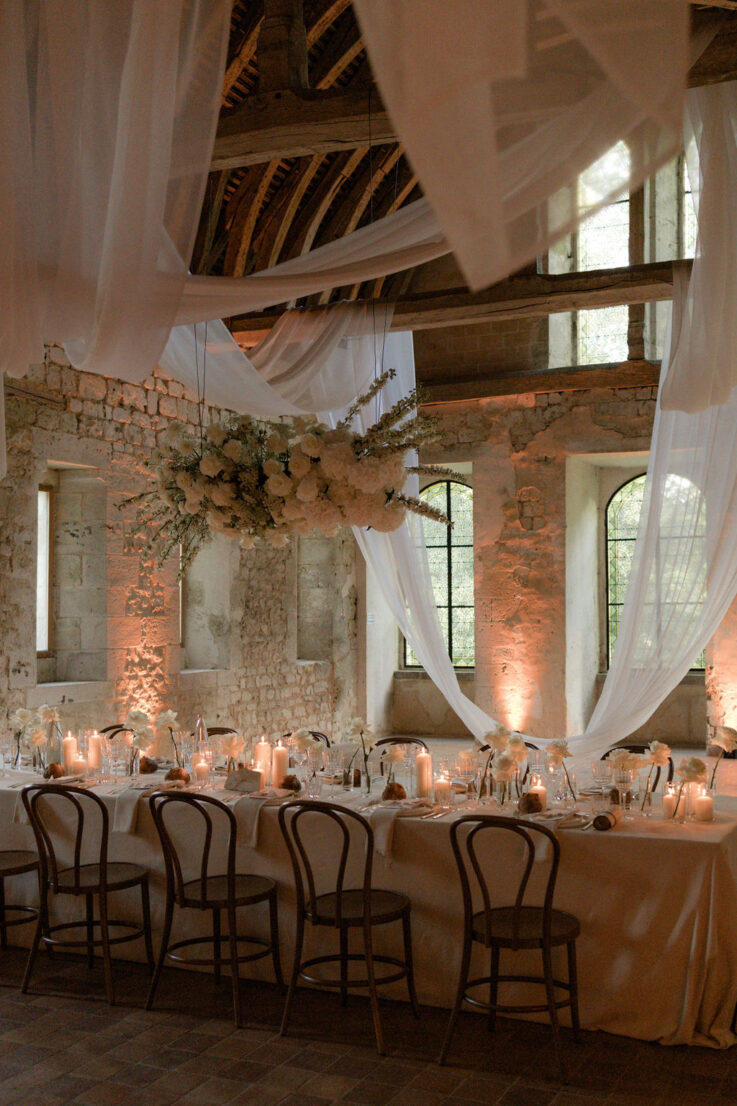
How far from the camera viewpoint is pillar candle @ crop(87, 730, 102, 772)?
5422 millimetres

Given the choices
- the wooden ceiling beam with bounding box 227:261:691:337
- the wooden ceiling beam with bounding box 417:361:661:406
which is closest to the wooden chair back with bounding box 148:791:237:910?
the wooden ceiling beam with bounding box 227:261:691:337

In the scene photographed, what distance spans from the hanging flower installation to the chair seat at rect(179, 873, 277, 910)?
1528mm

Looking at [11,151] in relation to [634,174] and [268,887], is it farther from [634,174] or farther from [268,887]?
[268,887]

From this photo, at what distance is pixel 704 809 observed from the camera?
4.31 meters

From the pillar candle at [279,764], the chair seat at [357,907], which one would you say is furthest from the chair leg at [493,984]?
the pillar candle at [279,764]

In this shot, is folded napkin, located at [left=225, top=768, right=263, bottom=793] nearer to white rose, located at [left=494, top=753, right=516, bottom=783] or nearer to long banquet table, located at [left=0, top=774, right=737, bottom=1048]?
long banquet table, located at [left=0, top=774, right=737, bottom=1048]

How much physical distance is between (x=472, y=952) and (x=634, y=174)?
3.41 metres

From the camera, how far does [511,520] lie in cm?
1041

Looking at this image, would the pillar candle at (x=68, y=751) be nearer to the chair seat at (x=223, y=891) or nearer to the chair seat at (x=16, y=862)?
the chair seat at (x=16, y=862)

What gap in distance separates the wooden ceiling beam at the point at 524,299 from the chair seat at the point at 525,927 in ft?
12.0

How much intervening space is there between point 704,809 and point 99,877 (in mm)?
2640

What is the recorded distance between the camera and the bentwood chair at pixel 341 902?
4.03 m

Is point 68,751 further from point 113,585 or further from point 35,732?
point 113,585

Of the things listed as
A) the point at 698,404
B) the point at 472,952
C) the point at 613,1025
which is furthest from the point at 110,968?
the point at 698,404
